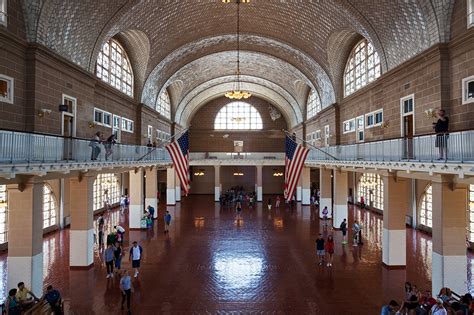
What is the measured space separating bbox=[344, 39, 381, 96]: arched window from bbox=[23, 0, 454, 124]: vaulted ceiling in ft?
2.25

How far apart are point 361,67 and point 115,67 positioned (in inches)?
606

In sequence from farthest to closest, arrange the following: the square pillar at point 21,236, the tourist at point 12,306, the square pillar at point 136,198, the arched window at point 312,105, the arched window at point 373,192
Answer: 1. the arched window at point 312,105
2. the arched window at point 373,192
3. the square pillar at point 136,198
4. the square pillar at point 21,236
5. the tourist at point 12,306

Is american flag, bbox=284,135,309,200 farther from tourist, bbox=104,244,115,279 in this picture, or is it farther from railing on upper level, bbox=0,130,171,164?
railing on upper level, bbox=0,130,171,164

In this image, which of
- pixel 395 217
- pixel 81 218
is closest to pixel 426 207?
pixel 395 217

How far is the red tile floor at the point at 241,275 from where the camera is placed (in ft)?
34.8

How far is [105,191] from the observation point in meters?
29.0

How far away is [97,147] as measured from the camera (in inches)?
564

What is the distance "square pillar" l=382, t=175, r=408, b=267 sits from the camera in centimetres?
1449

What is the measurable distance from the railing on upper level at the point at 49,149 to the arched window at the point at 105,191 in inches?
457

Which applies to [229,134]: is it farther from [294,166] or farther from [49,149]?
[49,149]

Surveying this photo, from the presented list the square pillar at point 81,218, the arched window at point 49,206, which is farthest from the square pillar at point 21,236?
the arched window at point 49,206

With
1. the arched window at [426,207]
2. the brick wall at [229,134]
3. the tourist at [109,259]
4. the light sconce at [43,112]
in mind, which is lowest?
the tourist at [109,259]

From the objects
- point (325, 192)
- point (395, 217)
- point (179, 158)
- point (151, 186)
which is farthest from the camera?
point (325, 192)

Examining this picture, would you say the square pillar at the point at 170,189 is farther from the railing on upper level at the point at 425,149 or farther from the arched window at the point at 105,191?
the railing on upper level at the point at 425,149
